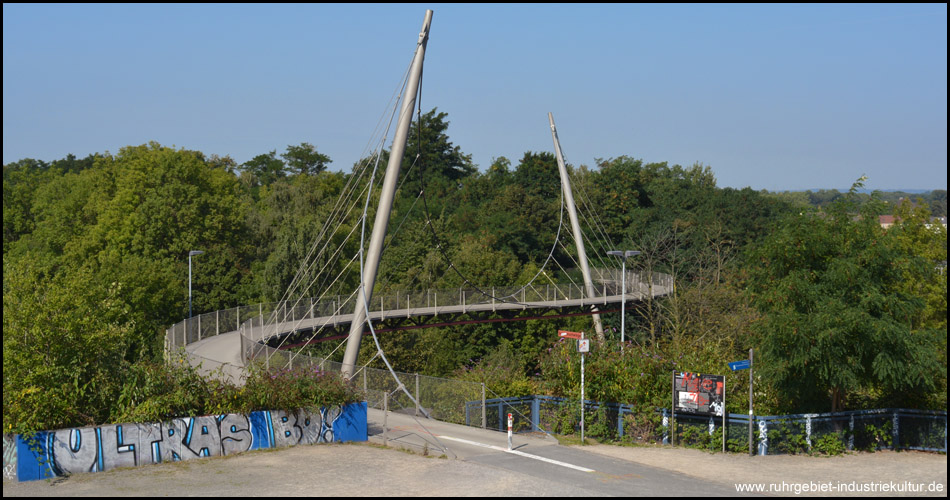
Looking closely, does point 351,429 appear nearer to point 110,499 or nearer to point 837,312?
point 110,499

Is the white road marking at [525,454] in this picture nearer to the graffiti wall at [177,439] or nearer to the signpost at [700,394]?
the graffiti wall at [177,439]

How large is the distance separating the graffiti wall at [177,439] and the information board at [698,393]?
24.2 ft

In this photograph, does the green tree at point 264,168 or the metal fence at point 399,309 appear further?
the green tree at point 264,168

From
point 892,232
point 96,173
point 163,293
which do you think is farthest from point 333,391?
point 96,173

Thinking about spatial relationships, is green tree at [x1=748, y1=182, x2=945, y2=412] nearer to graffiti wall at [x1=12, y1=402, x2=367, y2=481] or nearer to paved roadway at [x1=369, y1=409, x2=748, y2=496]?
paved roadway at [x1=369, y1=409, x2=748, y2=496]

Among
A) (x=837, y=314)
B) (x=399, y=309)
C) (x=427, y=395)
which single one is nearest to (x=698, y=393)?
(x=837, y=314)

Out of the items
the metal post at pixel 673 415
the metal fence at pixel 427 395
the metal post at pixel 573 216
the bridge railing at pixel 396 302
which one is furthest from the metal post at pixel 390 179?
the metal post at pixel 573 216

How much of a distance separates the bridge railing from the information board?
14.5m

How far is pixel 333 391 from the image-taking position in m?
20.7

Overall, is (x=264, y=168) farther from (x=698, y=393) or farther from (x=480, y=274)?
(x=698, y=393)

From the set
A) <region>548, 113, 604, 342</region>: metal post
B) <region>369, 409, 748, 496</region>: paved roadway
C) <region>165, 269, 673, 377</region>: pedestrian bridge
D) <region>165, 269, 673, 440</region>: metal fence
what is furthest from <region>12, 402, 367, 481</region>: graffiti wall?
<region>548, 113, 604, 342</region>: metal post

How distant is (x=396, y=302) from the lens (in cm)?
4750

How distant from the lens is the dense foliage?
19234 millimetres

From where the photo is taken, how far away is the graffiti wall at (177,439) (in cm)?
1658
